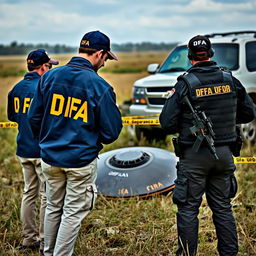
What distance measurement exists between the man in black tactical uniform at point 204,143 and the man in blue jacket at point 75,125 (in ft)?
1.82

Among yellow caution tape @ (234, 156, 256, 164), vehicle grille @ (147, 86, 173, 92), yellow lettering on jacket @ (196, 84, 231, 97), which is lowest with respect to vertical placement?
yellow caution tape @ (234, 156, 256, 164)

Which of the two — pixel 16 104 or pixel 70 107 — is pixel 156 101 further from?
pixel 70 107

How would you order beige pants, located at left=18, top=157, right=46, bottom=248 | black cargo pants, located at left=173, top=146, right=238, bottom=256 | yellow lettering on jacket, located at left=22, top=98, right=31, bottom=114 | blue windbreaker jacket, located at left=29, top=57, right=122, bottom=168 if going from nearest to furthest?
blue windbreaker jacket, located at left=29, top=57, right=122, bottom=168
black cargo pants, located at left=173, top=146, right=238, bottom=256
yellow lettering on jacket, located at left=22, top=98, right=31, bottom=114
beige pants, located at left=18, top=157, right=46, bottom=248

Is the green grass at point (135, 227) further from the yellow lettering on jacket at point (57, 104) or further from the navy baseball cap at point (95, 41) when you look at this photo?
the navy baseball cap at point (95, 41)

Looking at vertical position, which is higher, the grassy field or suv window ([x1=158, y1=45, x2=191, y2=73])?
suv window ([x1=158, y1=45, x2=191, y2=73])

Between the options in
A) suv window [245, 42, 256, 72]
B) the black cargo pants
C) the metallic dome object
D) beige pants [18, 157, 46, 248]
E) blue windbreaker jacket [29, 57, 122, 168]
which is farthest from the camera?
suv window [245, 42, 256, 72]

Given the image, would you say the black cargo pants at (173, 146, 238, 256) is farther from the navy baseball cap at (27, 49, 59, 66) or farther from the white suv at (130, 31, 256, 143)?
the white suv at (130, 31, 256, 143)

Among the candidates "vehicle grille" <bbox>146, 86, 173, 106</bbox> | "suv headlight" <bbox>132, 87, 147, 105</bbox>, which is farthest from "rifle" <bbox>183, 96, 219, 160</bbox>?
"suv headlight" <bbox>132, 87, 147, 105</bbox>

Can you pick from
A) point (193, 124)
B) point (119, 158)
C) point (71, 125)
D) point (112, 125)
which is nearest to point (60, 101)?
point (71, 125)

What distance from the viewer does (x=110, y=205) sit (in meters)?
4.61

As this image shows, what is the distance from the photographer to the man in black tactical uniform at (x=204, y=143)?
301 cm

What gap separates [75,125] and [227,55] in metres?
5.00

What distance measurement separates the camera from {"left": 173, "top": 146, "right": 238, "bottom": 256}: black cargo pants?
10.0ft

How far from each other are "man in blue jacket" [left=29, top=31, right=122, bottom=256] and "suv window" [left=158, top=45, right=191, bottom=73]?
4.56m
